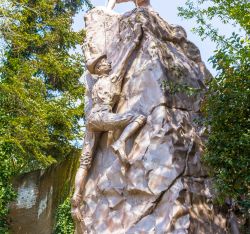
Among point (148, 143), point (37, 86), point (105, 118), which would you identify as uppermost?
point (37, 86)

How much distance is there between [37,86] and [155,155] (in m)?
7.17

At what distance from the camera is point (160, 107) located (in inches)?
294

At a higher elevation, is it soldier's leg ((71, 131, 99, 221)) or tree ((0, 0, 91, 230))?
tree ((0, 0, 91, 230))

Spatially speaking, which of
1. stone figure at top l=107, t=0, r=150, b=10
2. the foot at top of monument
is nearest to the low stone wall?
the foot at top of monument

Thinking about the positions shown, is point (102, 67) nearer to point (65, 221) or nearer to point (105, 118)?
point (105, 118)

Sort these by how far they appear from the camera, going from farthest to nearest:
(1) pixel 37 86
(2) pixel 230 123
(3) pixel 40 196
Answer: (1) pixel 37 86 < (3) pixel 40 196 < (2) pixel 230 123

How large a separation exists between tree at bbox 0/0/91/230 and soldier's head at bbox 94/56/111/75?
3628 mm

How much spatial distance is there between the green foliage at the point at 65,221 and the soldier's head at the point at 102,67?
10.9 ft

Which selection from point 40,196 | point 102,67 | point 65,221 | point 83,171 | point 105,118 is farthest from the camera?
point 40,196

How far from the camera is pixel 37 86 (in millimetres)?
13383

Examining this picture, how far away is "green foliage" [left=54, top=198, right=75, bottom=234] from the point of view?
10.1 m

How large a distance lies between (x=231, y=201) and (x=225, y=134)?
7.32ft

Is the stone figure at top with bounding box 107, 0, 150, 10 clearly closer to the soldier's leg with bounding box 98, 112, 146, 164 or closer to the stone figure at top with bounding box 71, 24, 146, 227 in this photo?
the stone figure at top with bounding box 71, 24, 146, 227

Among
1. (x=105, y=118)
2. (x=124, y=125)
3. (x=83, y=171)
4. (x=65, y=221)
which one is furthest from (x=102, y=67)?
(x=65, y=221)
